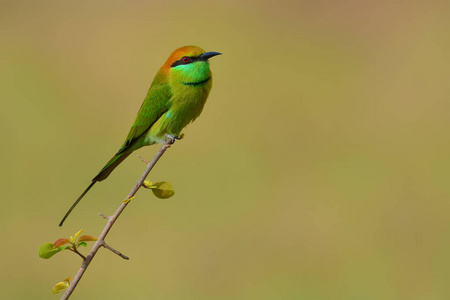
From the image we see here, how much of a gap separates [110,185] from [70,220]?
1.02 feet

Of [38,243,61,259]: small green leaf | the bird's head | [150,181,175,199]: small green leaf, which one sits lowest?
[38,243,61,259]: small green leaf

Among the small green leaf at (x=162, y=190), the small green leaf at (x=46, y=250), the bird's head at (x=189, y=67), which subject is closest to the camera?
the small green leaf at (x=46, y=250)

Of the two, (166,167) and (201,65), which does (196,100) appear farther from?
(166,167)

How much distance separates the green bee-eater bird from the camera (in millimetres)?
1250

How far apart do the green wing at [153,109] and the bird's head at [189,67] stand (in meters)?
0.03

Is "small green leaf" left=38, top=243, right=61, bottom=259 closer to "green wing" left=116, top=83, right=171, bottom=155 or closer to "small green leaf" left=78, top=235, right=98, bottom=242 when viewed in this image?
"small green leaf" left=78, top=235, right=98, bottom=242

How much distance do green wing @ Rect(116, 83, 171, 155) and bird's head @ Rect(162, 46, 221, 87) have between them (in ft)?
0.11

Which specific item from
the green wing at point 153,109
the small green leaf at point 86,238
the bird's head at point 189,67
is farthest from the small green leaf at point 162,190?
the green wing at point 153,109

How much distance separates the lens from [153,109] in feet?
4.39

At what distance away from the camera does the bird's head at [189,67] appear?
1.21 m

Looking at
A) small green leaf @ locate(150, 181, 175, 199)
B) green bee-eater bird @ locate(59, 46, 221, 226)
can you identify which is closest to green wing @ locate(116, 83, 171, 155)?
green bee-eater bird @ locate(59, 46, 221, 226)

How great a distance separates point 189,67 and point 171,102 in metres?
0.12

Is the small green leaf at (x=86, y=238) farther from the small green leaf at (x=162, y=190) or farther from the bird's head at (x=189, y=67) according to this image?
the bird's head at (x=189, y=67)

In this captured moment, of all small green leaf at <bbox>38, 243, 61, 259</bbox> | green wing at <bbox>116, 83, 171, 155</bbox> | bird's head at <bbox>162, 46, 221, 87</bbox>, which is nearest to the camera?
small green leaf at <bbox>38, 243, 61, 259</bbox>
